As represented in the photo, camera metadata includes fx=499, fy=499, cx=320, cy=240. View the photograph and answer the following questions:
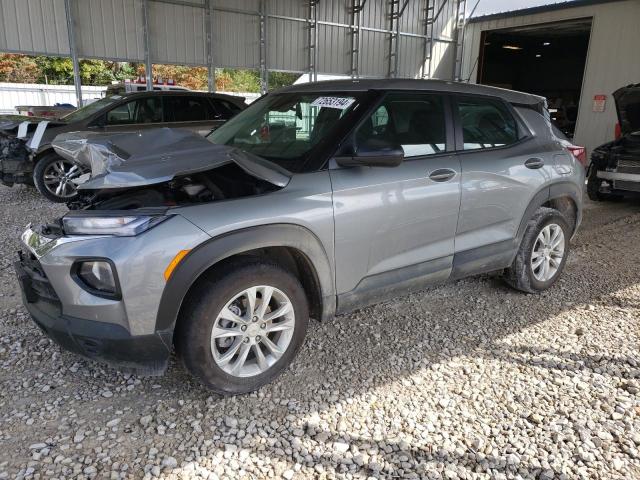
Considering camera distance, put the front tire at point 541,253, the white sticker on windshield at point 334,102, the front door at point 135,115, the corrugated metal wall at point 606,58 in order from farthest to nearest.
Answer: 1. the corrugated metal wall at point 606,58
2. the front door at point 135,115
3. the front tire at point 541,253
4. the white sticker on windshield at point 334,102

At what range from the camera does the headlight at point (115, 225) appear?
2330mm

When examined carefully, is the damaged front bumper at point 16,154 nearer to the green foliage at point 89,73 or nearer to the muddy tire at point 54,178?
the muddy tire at point 54,178

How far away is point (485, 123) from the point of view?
3750 millimetres

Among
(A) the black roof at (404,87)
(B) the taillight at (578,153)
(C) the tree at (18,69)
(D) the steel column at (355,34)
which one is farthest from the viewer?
(C) the tree at (18,69)

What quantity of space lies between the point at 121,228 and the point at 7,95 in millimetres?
18552

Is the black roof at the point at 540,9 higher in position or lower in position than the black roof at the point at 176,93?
higher

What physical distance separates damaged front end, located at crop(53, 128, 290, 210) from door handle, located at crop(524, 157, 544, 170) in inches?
81.1

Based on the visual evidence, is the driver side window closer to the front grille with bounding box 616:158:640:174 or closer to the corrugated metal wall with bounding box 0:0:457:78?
the front grille with bounding box 616:158:640:174

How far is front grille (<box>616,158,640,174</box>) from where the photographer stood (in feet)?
24.1

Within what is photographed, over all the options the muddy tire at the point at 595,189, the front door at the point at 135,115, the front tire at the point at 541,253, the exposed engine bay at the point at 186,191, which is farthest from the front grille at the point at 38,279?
the muddy tire at the point at 595,189

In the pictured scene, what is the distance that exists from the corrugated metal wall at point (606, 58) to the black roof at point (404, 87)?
11138mm

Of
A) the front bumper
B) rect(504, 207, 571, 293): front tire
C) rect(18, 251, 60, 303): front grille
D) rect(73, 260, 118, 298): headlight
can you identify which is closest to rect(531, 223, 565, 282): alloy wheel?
rect(504, 207, 571, 293): front tire

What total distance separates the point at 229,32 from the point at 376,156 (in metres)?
13.7

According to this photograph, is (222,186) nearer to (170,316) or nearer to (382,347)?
(170,316)
